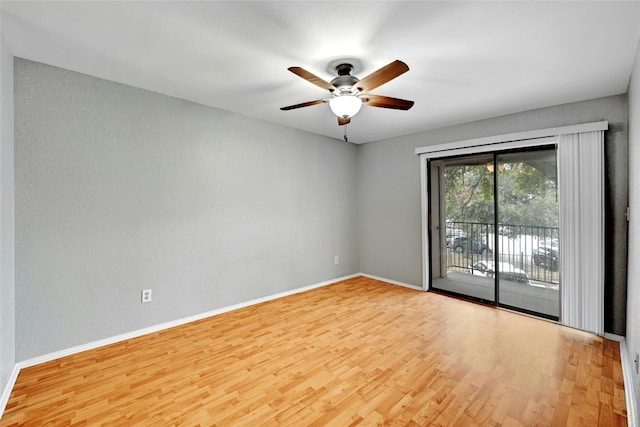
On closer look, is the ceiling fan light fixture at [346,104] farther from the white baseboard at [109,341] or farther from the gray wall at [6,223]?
the white baseboard at [109,341]

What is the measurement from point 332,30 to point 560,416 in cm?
286

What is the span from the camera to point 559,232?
3.04m

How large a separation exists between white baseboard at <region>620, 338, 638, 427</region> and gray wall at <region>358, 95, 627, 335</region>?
49 centimetres

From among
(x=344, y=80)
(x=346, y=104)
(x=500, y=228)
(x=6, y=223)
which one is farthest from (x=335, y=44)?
(x=500, y=228)

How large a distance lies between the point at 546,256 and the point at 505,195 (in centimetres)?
86

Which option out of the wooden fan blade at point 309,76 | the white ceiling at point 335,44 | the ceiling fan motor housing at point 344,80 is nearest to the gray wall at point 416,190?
the white ceiling at point 335,44

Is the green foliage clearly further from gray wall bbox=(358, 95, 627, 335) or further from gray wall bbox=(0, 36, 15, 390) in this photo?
gray wall bbox=(0, 36, 15, 390)

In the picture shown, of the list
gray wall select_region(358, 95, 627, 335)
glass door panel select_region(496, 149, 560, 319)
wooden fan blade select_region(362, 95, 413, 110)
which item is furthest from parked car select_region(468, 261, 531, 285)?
wooden fan blade select_region(362, 95, 413, 110)

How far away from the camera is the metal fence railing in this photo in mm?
3328

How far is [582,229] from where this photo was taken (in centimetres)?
290

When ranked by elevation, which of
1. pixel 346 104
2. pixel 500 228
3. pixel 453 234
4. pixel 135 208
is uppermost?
pixel 346 104

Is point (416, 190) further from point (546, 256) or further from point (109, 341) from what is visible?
point (109, 341)

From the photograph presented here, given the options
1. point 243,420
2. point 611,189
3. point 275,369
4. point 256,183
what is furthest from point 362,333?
point 611,189

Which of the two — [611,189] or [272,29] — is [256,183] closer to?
[272,29]
